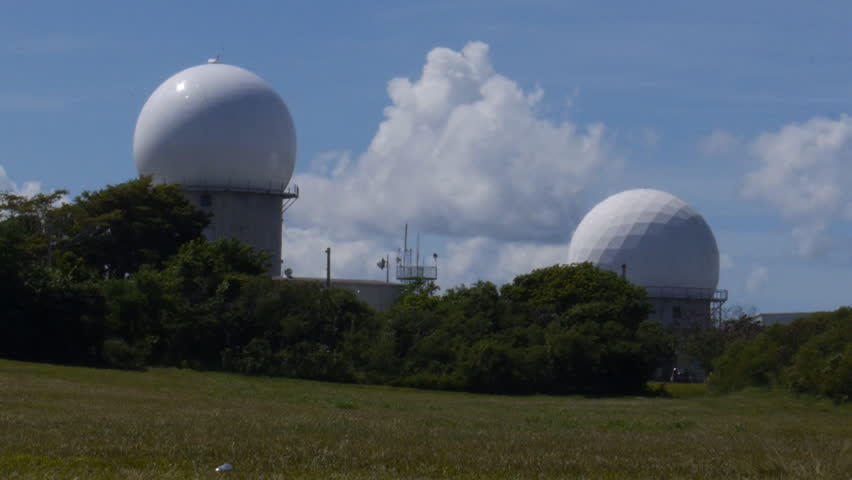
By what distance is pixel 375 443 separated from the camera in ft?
49.1

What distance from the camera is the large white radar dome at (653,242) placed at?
75938 millimetres

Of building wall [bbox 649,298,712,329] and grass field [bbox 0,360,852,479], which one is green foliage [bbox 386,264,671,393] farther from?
grass field [bbox 0,360,852,479]

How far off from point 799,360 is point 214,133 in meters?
38.0

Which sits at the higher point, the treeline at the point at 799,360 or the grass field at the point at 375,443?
the treeline at the point at 799,360

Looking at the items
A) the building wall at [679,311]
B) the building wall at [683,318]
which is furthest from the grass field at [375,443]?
the building wall at [679,311]

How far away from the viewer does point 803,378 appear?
36531 mm

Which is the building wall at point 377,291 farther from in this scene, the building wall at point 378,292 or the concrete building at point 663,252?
the concrete building at point 663,252

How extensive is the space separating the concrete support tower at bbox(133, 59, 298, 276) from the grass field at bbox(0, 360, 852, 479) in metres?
37.2

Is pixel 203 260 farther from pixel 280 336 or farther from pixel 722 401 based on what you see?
pixel 722 401

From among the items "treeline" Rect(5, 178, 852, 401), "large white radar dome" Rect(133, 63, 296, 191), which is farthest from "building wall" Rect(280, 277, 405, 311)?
"treeline" Rect(5, 178, 852, 401)

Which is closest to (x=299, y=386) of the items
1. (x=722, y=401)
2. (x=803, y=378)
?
(x=722, y=401)

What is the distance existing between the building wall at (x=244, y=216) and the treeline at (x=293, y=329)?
10508mm

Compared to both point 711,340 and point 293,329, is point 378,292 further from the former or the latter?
point 293,329

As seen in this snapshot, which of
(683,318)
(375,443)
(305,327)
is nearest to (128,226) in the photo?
(305,327)
